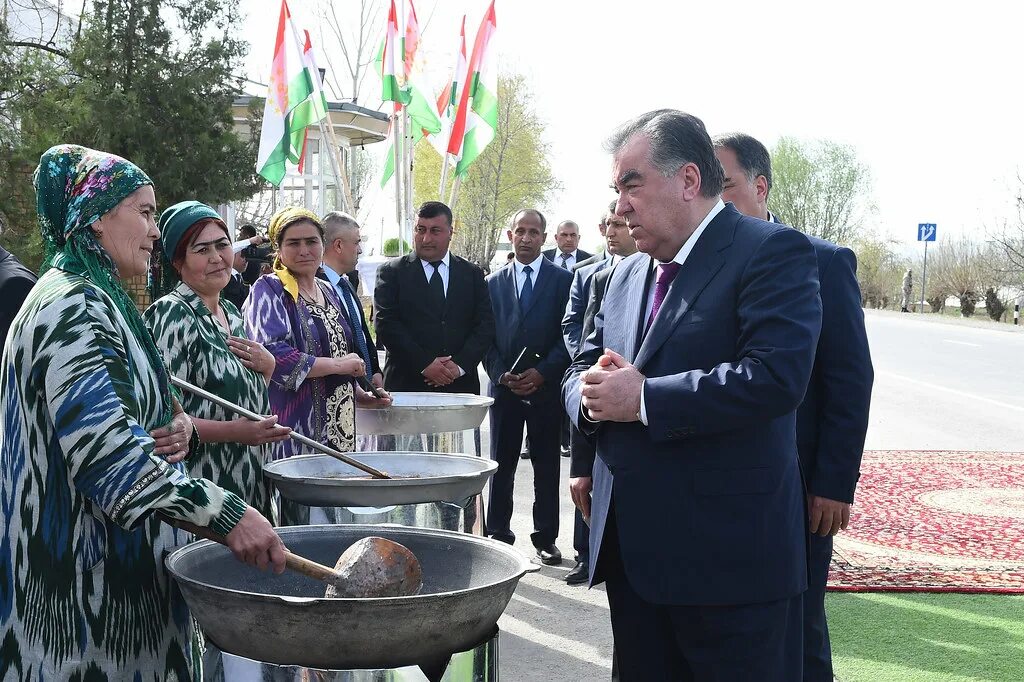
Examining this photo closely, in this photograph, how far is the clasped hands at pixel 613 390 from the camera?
249cm

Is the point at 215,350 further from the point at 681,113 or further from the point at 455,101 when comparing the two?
the point at 455,101

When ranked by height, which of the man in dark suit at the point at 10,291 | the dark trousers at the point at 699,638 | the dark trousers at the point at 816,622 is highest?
the man in dark suit at the point at 10,291

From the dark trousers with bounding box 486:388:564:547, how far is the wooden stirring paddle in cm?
383

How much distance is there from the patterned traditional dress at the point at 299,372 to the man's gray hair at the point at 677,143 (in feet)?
6.85

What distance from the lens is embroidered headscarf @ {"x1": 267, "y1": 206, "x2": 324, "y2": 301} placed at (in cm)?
454

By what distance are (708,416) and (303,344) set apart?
2.47 m

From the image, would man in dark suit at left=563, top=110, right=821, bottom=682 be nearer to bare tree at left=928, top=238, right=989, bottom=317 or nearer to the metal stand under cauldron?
the metal stand under cauldron

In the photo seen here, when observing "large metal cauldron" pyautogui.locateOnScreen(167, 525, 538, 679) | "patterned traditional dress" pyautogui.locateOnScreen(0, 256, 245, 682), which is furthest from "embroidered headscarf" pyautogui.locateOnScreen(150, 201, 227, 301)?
"large metal cauldron" pyautogui.locateOnScreen(167, 525, 538, 679)

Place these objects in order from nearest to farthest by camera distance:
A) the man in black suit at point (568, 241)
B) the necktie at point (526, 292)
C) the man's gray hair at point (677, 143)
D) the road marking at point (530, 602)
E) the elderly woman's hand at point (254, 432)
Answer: the man's gray hair at point (677, 143)
the elderly woman's hand at point (254, 432)
the road marking at point (530, 602)
the necktie at point (526, 292)
the man in black suit at point (568, 241)

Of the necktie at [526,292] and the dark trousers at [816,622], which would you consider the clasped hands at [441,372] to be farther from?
the dark trousers at [816,622]

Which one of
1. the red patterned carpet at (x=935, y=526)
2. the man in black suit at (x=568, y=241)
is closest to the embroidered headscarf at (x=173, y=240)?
the red patterned carpet at (x=935, y=526)

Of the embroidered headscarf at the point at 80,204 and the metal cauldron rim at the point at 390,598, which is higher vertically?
the embroidered headscarf at the point at 80,204

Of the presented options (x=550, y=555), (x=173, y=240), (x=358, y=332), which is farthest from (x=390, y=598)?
(x=550, y=555)

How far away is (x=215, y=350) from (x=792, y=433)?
1.82 meters
